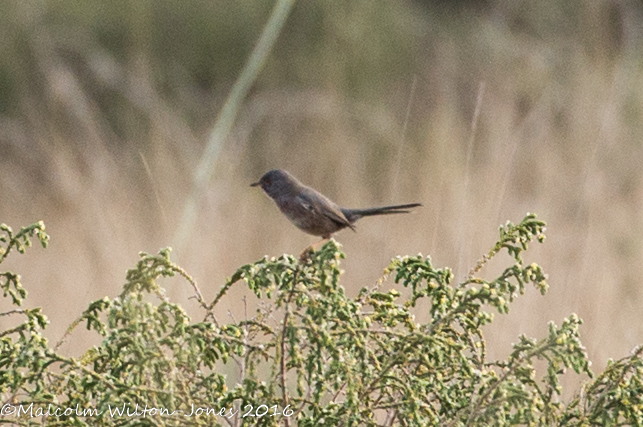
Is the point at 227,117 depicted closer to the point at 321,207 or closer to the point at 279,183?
the point at 279,183

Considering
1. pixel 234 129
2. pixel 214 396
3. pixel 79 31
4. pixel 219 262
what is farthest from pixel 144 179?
pixel 214 396

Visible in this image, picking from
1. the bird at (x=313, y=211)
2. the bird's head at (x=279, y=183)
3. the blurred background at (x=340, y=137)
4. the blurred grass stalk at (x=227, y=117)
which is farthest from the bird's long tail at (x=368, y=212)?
the blurred grass stalk at (x=227, y=117)

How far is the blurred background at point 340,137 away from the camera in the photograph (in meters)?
5.29

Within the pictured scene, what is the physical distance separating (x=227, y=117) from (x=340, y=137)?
3.68ft

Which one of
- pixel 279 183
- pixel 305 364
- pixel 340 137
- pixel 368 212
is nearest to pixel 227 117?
pixel 340 137

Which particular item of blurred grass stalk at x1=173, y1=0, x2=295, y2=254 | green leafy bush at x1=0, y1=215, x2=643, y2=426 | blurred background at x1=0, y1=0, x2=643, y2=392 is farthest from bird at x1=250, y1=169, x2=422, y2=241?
green leafy bush at x1=0, y1=215, x2=643, y2=426

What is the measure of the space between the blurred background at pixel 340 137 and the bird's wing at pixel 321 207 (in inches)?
16.7

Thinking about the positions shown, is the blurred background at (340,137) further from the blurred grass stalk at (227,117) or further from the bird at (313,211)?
the bird at (313,211)

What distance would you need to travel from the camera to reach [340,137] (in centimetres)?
838

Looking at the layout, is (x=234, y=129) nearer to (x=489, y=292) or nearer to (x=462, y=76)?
(x=462, y=76)

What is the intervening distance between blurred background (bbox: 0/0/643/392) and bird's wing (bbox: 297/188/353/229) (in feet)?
1.39

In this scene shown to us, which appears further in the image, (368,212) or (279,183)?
(279,183)

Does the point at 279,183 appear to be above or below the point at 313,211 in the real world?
above

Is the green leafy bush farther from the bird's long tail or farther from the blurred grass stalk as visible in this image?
the blurred grass stalk
